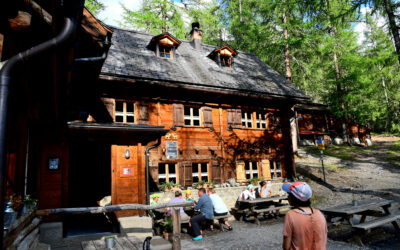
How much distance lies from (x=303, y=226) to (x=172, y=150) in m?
9.54

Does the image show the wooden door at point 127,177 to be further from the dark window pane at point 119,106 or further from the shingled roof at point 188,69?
the shingled roof at point 188,69

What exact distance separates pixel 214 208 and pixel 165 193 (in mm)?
2325

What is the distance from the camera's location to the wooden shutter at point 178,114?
1236cm

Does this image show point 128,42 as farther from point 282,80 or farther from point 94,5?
point 282,80

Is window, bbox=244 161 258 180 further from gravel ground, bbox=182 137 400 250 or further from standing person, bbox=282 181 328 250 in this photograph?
standing person, bbox=282 181 328 250

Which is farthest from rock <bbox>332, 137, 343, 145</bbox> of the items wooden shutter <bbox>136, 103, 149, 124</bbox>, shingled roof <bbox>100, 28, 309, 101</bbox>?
wooden shutter <bbox>136, 103, 149, 124</bbox>

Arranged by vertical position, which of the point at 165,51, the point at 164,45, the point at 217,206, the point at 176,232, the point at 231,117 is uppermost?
the point at 164,45

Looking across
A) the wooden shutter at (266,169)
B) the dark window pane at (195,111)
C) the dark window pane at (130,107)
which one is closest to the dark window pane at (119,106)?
the dark window pane at (130,107)

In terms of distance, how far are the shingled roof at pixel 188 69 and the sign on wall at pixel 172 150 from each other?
118 inches

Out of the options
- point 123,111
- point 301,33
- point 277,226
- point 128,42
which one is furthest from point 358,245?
point 301,33

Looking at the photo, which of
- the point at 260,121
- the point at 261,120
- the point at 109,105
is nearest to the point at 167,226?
the point at 109,105

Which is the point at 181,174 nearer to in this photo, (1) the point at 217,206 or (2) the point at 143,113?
(1) the point at 217,206

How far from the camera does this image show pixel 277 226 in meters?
9.45

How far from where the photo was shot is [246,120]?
14.9 m
